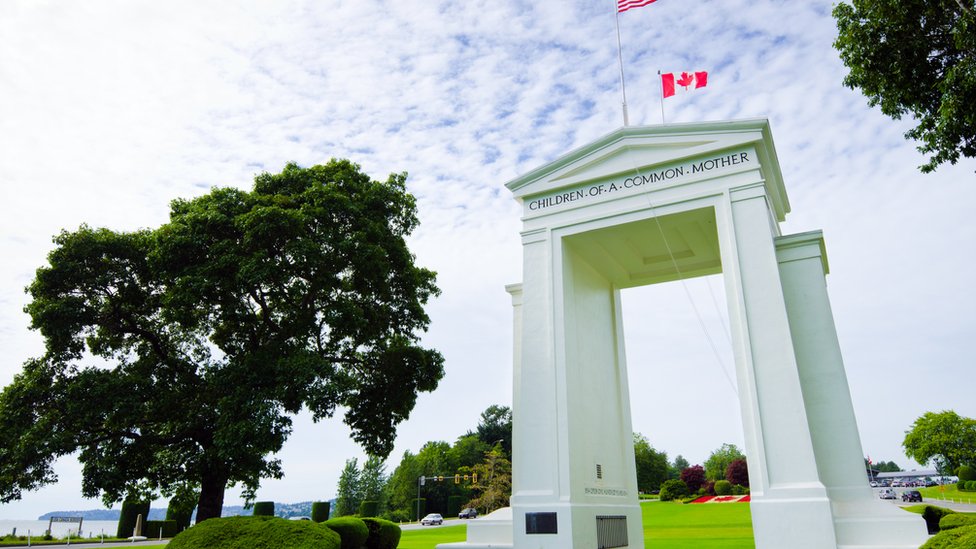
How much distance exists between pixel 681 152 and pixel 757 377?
5.23 metres

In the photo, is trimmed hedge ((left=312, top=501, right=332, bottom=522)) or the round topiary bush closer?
the round topiary bush

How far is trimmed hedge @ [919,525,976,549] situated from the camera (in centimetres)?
703

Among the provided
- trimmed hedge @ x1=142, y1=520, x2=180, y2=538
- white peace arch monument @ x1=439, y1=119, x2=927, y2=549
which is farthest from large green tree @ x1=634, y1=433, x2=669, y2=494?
white peace arch monument @ x1=439, y1=119, x2=927, y2=549

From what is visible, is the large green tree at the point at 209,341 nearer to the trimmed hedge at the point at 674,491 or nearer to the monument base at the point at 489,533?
the monument base at the point at 489,533

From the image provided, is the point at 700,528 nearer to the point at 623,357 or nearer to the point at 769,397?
the point at 623,357

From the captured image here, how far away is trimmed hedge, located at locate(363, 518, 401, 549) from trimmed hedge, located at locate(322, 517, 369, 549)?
0.71 meters

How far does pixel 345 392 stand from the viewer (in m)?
16.2

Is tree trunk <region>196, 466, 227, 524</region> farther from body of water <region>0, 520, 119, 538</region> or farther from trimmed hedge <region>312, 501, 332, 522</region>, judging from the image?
trimmed hedge <region>312, 501, 332, 522</region>

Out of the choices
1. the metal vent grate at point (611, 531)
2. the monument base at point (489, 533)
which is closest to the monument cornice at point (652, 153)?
the monument base at point (489, 533)

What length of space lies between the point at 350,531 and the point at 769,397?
12.9 meters

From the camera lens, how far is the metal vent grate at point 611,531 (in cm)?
1328

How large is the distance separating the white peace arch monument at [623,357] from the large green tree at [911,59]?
2257 mm

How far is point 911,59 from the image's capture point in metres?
11.4

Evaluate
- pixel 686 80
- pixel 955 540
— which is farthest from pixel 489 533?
pixel 686 80
